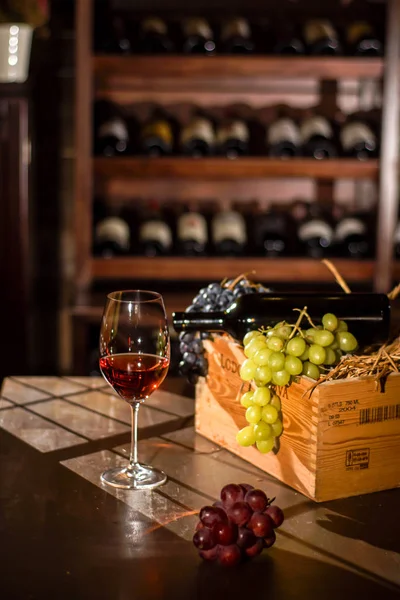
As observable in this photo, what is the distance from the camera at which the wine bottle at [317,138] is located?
9.53ft

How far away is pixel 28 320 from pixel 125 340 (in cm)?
202

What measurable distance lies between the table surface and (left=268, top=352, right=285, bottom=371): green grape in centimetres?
16

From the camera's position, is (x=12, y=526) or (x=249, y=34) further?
(x=249, y=34)

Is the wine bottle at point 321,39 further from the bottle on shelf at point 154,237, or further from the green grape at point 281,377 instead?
the green grape at point 281,377

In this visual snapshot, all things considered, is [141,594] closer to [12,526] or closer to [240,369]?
[12,526]

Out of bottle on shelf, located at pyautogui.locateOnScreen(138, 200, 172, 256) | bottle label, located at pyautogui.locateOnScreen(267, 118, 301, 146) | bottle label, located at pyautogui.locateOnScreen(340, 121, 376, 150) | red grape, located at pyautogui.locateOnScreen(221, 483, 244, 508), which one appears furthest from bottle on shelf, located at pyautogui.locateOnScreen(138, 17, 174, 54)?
red grape, located at pyautogui.locateOnScreen(221, 483, 244, 508)

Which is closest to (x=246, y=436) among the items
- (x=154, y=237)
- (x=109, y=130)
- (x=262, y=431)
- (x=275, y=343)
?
(x=262, y=431)

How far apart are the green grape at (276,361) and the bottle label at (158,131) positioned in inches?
78.3

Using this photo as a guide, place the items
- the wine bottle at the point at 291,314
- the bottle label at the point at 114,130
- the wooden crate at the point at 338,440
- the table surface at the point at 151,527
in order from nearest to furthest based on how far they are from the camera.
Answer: the table surface at the point at 151,527, the wooden crate at the point at 338,440, the wine bottle at the point at 291,314, the bottle label at the point at 114,130

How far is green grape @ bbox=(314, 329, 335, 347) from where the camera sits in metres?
1.04

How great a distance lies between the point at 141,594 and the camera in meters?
0.78

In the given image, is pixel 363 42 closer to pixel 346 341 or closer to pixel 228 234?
pixel 228 234

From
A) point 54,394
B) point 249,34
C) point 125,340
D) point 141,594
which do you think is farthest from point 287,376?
point 249,34

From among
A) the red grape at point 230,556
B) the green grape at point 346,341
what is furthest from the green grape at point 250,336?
the red grape at point 230,556
